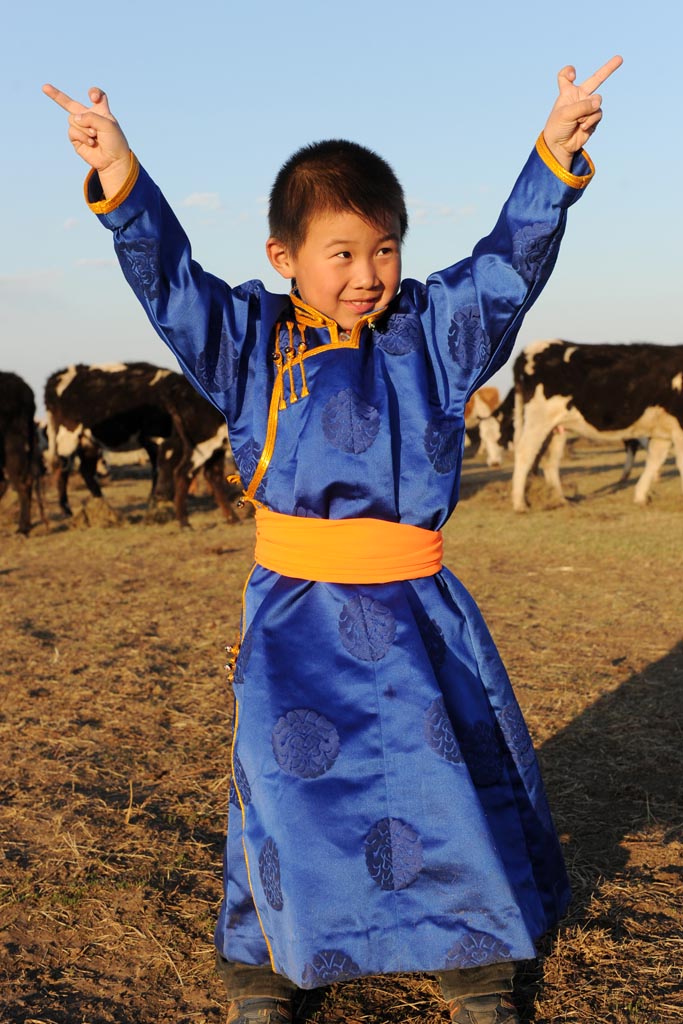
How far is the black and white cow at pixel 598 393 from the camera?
1093 cm

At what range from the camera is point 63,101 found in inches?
71.5

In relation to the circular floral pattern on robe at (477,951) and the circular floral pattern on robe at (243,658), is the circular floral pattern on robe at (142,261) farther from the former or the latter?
the circular floral pattern on robe at (477,951)

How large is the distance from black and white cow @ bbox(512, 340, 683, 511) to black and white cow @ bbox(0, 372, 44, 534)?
5274 mm

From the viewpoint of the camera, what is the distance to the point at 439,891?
5.89 ft

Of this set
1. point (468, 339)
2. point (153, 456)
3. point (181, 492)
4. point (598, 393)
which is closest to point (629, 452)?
point (598, 393)

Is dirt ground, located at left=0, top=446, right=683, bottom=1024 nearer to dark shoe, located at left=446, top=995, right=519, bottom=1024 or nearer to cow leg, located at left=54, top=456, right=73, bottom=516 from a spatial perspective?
dark shoe, located at left=446, top=995, right=519, bottom=1024

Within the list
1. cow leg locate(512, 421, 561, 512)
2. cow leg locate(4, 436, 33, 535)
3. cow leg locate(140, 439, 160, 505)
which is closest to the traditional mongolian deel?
cow leg locate(4, 436, 33, 535)

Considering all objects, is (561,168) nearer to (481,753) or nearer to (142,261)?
(142,261)

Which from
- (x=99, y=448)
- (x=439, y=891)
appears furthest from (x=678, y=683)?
(x=99, y=448)

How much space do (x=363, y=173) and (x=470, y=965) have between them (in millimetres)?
1501

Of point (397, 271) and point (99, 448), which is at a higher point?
point (397, 271)

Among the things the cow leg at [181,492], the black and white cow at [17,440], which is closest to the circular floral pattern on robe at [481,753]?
the cow leg at [181,492]

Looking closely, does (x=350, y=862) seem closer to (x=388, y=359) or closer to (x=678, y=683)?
(x=388, y=359)

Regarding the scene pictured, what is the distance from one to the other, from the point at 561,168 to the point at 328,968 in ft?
4.96
